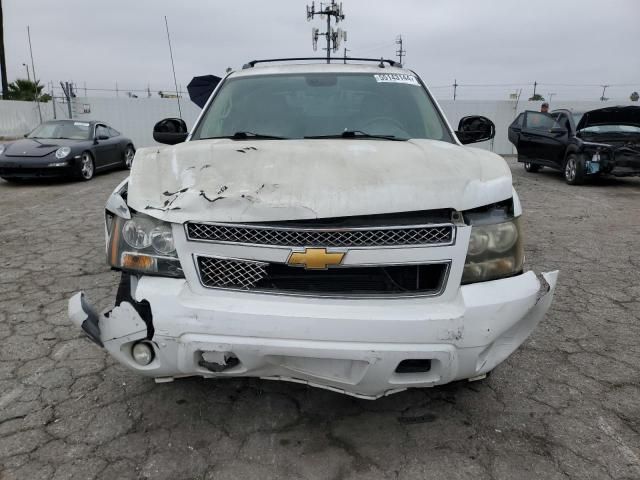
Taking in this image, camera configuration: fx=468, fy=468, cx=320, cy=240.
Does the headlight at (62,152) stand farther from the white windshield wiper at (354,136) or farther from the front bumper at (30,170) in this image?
the white windshield wiper at (354,136)

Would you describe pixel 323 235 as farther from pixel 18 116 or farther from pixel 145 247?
pixel 18 116

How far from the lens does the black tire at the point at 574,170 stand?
9310 mm

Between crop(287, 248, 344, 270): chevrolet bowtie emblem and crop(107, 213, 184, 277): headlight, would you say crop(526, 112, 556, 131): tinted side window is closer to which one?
crop(287, 248, 344, 270): chevrolet bowtie emblem

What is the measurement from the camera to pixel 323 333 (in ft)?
5.50

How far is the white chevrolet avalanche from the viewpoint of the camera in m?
1.70

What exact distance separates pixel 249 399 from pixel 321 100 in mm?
1916

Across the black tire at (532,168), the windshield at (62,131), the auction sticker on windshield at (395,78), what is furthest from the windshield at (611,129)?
the windshield at (62,131)

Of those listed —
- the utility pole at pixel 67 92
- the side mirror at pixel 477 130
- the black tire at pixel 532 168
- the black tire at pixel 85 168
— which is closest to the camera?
the side mirror at pixel 477 130

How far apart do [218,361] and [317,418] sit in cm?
72

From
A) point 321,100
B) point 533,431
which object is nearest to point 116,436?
point 533,431

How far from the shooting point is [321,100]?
310cm

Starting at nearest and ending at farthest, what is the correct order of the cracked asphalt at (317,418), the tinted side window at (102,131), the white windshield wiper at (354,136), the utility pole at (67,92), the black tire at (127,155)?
the cracked asphalt at (317,418) < the white windshield wiper at (354,136) < the tinted side window at (102,131) < the black tire at (127,155) < the utility pole at (67,92)

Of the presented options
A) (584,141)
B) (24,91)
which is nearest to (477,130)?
(584,141)

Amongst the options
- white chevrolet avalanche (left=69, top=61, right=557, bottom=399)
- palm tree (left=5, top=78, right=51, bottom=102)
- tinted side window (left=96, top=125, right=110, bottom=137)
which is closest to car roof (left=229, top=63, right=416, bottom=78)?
white chevrolet avalanche (left=69, top=61, right=557, bottom=399)
